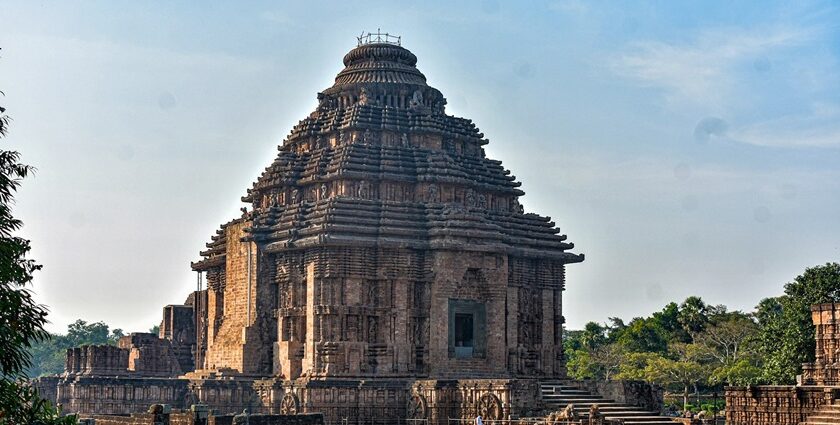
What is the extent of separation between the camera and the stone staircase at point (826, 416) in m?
39.2

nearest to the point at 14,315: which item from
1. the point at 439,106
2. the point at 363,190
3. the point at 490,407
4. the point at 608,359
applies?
Answer: the point at 490,407

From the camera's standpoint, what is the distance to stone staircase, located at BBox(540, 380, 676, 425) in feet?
143

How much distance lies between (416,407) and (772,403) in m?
11.4

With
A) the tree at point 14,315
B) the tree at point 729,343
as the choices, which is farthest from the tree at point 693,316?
the tree at point 14,315

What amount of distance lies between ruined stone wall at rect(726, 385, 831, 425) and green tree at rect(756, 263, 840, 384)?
1500 centimetres

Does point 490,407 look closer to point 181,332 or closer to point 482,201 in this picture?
point 482,201

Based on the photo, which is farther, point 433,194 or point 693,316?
point 693,316

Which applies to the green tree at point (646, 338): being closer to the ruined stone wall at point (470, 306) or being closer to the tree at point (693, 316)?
the tree at point (693, 316)

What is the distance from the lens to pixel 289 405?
44750 mm

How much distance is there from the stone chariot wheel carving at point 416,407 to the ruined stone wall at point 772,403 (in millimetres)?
9989

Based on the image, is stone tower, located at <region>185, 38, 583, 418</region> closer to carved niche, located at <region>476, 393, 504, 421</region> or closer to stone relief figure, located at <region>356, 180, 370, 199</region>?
stone relief figure, located at <region>356, 180, 370, 199</region>

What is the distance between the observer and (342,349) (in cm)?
4638

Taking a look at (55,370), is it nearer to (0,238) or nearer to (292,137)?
(292,137)

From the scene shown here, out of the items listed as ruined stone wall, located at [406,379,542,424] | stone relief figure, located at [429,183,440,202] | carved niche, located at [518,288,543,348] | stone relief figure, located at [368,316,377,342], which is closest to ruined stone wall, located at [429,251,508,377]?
carved niche, located at [518,288,543,348]
